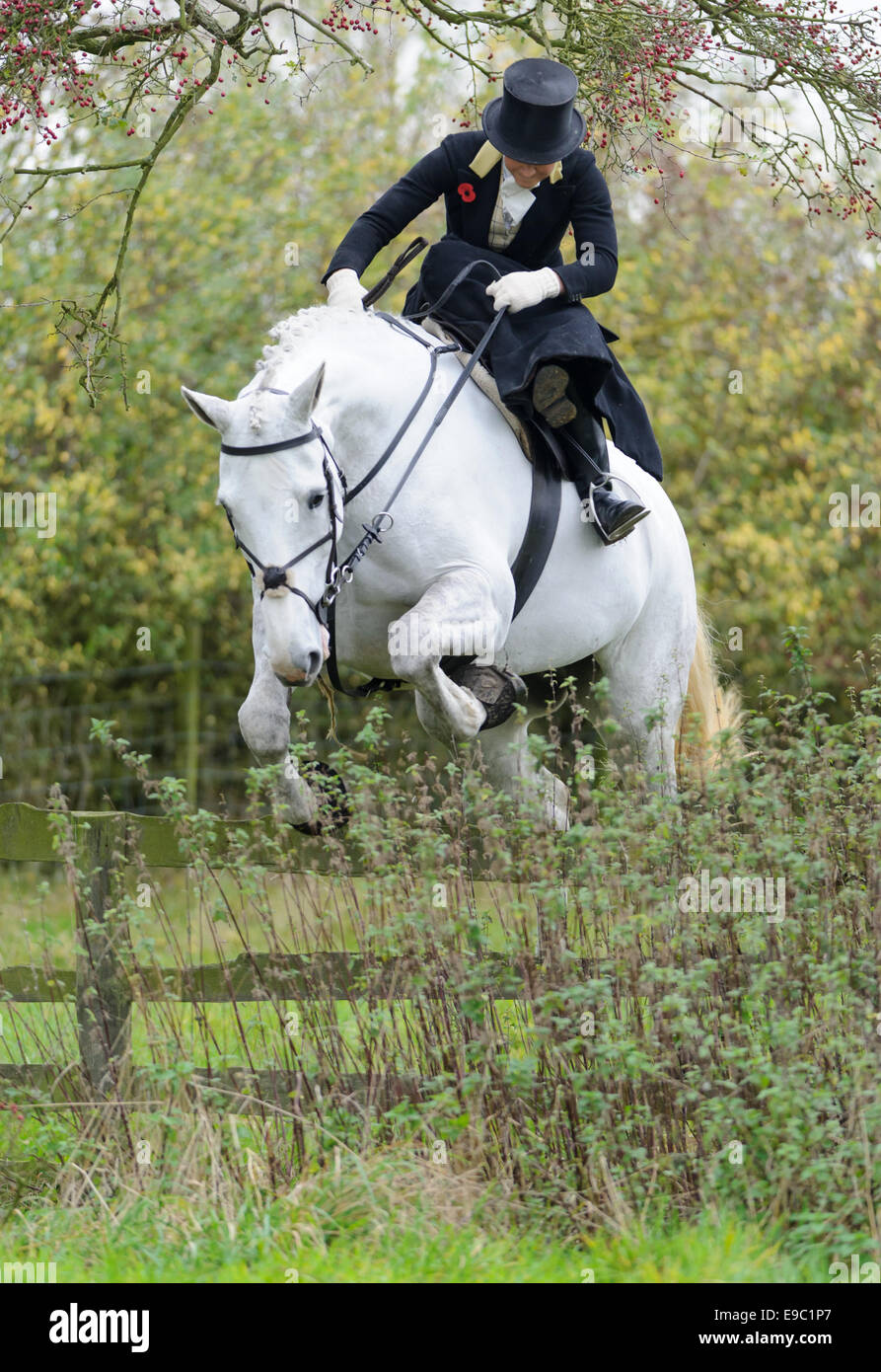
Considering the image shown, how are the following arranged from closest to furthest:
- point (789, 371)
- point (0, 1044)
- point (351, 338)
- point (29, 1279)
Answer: point (29, 1279)
point (351, 338)
point (0, 1044)
point (789, 371)

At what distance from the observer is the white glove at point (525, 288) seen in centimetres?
516

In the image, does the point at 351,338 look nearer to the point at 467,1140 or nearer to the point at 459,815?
the point at 459,815

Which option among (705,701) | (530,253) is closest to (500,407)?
(530,253)

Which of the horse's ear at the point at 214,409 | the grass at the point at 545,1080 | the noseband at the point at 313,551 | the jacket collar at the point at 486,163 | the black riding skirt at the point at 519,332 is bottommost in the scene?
the grass at the point at 545,1080

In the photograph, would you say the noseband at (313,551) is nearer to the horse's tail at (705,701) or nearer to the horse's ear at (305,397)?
the horse's ear at (305,397)

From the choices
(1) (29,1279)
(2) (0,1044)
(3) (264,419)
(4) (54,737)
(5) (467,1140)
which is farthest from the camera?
(4) (54,737)

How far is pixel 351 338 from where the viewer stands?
4.98 meters

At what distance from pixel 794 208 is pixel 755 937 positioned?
28.7 feet

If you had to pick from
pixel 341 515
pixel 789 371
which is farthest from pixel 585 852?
pixel 789 371

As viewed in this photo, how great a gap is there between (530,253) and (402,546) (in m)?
1.29

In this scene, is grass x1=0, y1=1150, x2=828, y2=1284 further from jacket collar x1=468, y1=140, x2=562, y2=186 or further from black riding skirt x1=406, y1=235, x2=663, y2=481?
jacket collar x1=468, y1=140, x2=562, y2=186

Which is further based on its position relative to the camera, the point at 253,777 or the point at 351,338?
the point at 351,338

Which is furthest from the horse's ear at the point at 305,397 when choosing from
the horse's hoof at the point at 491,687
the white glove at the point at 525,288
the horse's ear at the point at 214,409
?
the horse's hoof at the point at 491,687

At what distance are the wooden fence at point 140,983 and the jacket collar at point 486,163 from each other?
2375mm
